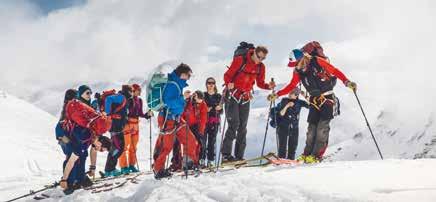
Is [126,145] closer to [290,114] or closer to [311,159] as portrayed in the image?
[290,114]

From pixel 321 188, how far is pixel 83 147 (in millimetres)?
6285

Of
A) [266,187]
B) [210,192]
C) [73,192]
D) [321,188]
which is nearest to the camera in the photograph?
[321,188]

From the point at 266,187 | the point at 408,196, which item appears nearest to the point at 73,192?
the point at 266,187

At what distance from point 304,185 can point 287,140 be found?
6.46m

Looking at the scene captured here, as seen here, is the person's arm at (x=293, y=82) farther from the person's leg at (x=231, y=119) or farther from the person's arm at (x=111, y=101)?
the person's arm at (x=111, y=101)

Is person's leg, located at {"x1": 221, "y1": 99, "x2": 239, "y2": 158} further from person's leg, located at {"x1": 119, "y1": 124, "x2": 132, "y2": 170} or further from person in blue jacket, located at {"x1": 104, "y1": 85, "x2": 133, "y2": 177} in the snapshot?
person's leg, located at {"x1": 119, "y1": 124, "x2": 132, "y2": 170}

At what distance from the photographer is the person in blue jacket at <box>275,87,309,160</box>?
46.3 feet

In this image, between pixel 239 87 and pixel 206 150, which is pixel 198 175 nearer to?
pixel 239 87

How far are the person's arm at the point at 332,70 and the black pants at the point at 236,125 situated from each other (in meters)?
2.21

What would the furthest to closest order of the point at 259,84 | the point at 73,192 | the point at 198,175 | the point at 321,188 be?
the point at 259,84 → the point at 73,192 → the point at 198,175 → the point at 321,188

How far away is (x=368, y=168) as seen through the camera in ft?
28.5

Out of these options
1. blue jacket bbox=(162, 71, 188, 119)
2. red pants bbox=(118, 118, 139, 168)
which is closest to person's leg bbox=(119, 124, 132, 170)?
red pants bbox=(118, 118, 139, 168)

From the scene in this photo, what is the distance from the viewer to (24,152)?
147 ft

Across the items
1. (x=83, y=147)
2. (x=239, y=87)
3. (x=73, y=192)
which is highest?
(x=239, y=87)
